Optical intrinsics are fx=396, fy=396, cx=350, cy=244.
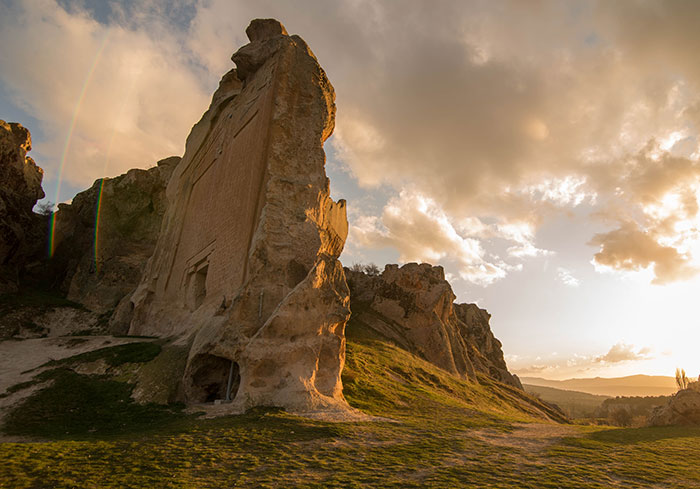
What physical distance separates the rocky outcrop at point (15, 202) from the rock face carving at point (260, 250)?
11034 millimetres

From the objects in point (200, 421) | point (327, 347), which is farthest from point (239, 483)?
point (327, 347)

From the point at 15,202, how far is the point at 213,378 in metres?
24.0

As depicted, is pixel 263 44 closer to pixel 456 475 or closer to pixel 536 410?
pixel 456 475

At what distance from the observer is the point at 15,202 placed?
25.5 meters

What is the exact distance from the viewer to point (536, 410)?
2194 cm

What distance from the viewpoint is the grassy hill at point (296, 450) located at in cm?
462

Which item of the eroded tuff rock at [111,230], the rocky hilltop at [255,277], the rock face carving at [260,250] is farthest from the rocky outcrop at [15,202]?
the rock face carving at [260,250]

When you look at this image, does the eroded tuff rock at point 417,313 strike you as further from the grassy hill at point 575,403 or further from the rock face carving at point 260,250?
the grassy hill at point 575,403

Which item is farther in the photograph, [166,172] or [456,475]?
[166,172]

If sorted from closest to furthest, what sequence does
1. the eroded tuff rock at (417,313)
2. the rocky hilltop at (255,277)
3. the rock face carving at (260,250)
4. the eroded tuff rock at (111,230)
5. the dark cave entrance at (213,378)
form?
1. the rock face carving at (260,250)
2. the rocky hilltop at (255,277)
3. the dark cave entrance at (213,378)
4. the eroded tuff rock at (417,313)
5. the eroded tuff rock at (111,230)

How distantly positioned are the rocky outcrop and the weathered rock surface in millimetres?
31877

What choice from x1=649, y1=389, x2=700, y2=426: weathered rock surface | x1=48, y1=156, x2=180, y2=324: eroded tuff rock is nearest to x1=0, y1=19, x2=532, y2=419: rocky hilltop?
x1=48, y1=156, x2=180, y2=324: eroded tuff rock

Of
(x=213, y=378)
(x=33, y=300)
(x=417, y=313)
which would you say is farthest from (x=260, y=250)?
(x=33, y=300)

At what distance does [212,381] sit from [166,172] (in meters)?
26.0
